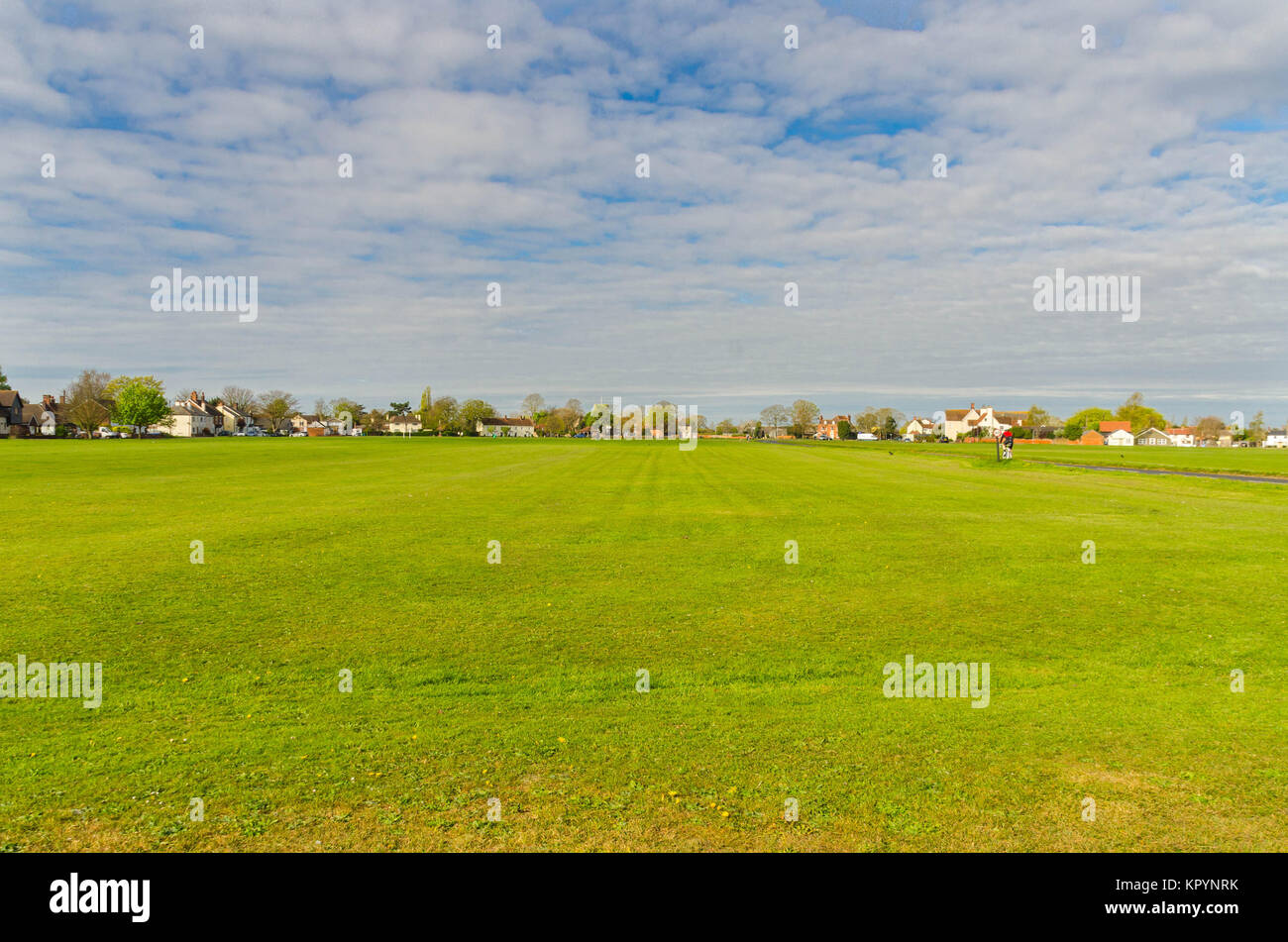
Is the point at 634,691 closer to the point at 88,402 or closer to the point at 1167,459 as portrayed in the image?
the point at 1167,459

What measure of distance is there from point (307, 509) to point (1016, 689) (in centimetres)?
2499

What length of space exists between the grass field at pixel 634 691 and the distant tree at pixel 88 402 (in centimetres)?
15727

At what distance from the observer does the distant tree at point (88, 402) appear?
479 feet

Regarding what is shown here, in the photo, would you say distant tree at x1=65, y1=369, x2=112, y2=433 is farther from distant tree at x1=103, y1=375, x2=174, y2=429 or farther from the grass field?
the grass field

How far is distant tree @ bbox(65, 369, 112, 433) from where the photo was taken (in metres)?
146

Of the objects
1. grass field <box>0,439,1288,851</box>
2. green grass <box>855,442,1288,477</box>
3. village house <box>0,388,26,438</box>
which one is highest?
village house <box>0,388,26,438</box>

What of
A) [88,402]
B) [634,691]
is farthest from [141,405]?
[634,691]

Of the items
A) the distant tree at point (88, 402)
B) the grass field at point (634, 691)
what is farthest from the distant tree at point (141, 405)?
the grass field at point (634, 691)

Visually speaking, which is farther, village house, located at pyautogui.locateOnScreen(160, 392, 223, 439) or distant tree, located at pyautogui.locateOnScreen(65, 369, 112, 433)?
village house, located at pyautogui.locateOnScreen(160, 392, 223, 439)

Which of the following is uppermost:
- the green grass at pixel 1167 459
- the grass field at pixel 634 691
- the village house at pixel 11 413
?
the village house at pixel 11 413

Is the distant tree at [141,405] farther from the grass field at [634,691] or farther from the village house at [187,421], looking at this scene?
the grass field at [634,691]

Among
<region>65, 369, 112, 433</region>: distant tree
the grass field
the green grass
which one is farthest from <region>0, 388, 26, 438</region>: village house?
the green grass

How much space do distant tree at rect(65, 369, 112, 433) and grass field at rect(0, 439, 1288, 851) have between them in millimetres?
157267

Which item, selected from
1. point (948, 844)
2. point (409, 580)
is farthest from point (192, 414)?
point (948, 844)
